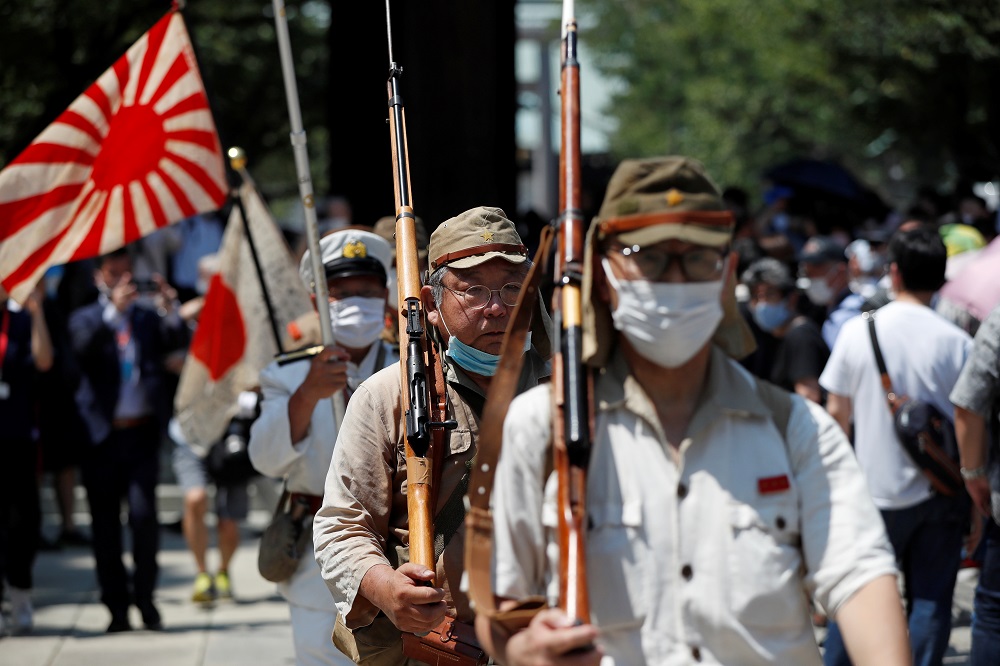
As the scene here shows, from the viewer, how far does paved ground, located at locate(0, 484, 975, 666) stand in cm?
873

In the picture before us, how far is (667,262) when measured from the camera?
2.85 metres

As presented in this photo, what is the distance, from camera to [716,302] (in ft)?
9.43

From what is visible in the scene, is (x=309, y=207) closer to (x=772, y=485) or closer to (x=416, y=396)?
(x=416, y=396)

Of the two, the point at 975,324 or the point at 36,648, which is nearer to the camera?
the point at 975,324

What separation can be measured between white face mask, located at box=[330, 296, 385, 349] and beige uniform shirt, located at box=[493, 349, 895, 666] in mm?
2427

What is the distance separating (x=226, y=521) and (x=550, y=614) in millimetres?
7623

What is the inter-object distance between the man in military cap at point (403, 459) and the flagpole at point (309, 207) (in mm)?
635

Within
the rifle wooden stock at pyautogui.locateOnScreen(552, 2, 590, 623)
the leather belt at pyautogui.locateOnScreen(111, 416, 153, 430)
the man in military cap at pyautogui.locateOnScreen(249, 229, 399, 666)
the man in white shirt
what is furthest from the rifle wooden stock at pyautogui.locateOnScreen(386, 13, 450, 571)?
the leather belt at pyautogui.locateOnScreen(111, 416, 153, 430)

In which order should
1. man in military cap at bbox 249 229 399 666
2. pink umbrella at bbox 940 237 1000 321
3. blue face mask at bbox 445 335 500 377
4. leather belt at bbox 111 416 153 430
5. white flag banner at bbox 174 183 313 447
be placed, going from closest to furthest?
blue face mask at bbox 445 335 500 377, man in military cap at bbox 249 229 399 666, pink umbrella at bbox 940 237 1000 321, white flag banner at bbox 174 183 313 447, leather belt at bbox 111 416 153 430

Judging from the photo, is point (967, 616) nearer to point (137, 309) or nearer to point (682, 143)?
point (137, 309)

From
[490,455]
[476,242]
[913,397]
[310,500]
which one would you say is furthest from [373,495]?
[913,397]

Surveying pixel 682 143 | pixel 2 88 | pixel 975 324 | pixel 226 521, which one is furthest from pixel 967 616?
pixel 682 143

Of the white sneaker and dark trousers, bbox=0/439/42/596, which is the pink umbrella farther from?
the white sneaker

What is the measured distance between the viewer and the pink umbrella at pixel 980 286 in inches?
306
